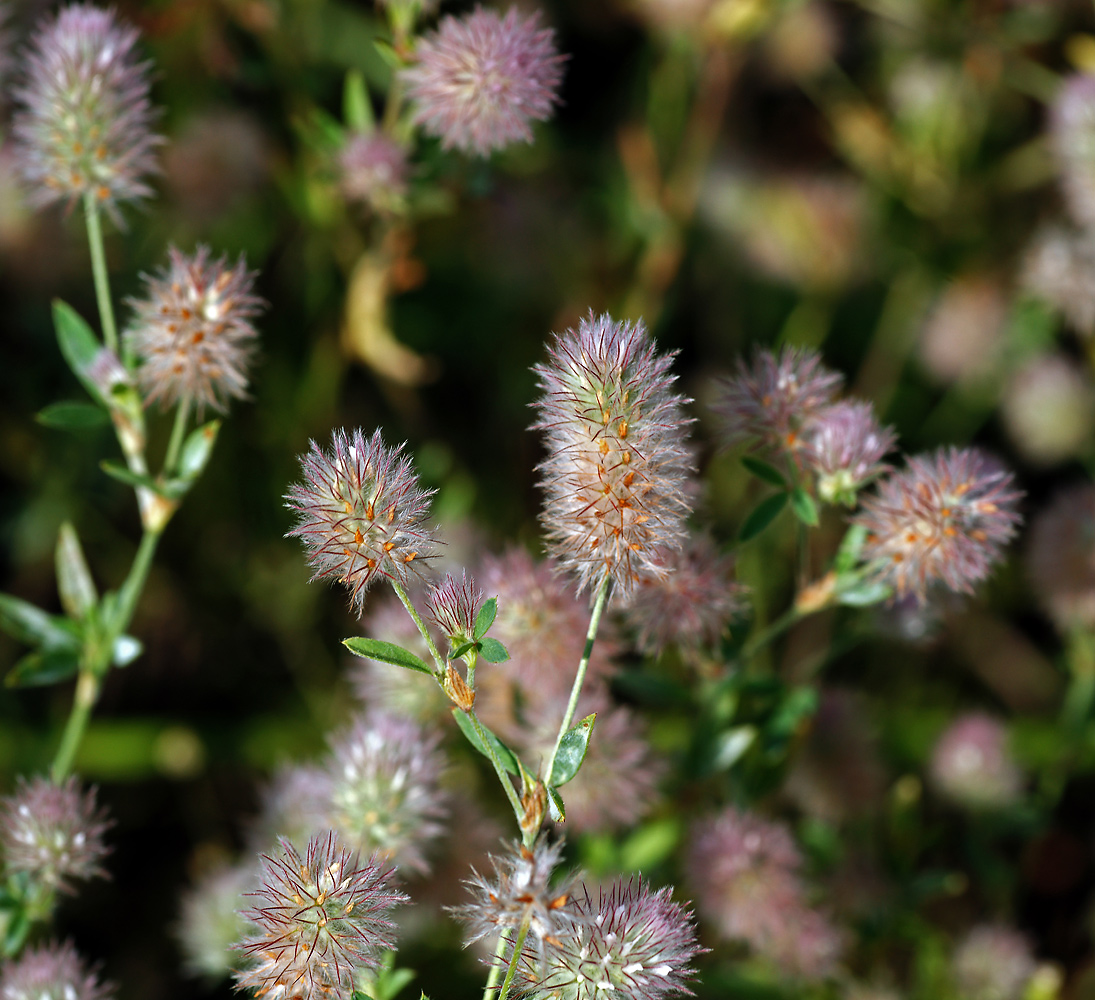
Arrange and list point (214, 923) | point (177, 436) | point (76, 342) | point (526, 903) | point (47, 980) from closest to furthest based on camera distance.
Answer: point (526, 903) < point (47, 980) < point (177, 436) < point (76, 342) < point (214, 923)

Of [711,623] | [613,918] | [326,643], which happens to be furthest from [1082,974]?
[326,643]

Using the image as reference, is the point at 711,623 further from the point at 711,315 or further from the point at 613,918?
the point at 711,315

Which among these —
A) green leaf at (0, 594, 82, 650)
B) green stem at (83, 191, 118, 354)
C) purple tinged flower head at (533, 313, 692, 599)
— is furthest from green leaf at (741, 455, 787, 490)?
green leaf at (0, 594, 82, 650)

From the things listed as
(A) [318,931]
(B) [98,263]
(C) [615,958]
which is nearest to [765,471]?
(C) [615,958]

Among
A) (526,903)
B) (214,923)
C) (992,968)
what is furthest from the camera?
(992,968)

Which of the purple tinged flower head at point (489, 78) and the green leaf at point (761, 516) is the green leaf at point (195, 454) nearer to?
the purple tinged flower head at point (489, 78)

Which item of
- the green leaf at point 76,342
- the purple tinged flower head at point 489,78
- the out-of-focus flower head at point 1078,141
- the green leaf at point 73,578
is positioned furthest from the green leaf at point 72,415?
the out-of-focus flower head at point 1078,141

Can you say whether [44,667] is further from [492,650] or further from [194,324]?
[492,650]
